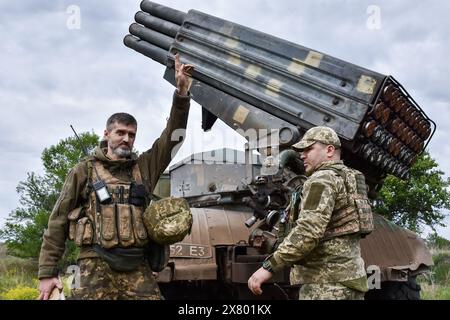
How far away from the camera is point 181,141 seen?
4.20 metres

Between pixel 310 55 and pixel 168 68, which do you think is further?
pixel 168 68

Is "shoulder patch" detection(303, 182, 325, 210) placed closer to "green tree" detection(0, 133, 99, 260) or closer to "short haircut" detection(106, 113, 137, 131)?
"short haircut" detection(106, 113, 137, 131)

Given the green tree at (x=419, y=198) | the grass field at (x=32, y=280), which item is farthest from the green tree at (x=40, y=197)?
the green tree at (x=419, y=198)

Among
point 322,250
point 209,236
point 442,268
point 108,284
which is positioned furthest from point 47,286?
point 442,268

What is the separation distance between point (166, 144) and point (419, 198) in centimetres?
1664

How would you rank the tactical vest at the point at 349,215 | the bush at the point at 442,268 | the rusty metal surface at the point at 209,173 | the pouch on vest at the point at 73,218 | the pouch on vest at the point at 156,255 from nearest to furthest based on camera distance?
the tactical vest at the point at 349,215, the pouch on vest at the point at 73,218, the pouch on vest at the point at 156,255, the rusty metal surface at the point at 209,173, the bush at the point at 442,268

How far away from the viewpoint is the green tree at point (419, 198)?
1897 centimetres

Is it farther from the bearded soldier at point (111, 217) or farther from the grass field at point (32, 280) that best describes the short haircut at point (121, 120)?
the grass field at point (32, 280)

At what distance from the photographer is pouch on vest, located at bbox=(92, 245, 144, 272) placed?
362 cm

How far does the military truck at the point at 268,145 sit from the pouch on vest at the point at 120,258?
190 centimetres
